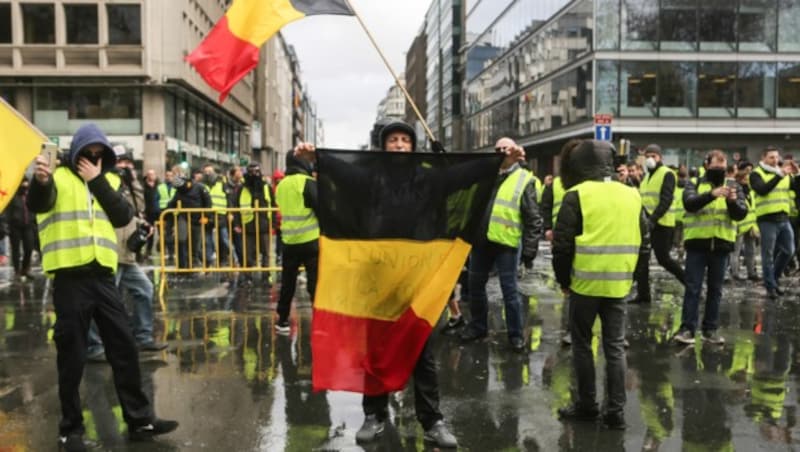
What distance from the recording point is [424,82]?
13588cm

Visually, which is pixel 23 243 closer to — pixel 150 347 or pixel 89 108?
pixel 150 347

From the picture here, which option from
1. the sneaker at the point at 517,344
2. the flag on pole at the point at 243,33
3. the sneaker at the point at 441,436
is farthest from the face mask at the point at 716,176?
the sneaker at the point at 441,436

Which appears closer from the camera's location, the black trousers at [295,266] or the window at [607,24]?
the black trousers at [295,266]

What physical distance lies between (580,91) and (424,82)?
330ft

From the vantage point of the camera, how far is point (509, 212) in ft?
24.6

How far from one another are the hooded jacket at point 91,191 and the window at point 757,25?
36.5m

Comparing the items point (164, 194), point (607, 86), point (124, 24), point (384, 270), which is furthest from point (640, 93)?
point (384, 270)

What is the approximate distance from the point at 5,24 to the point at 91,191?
119 ft

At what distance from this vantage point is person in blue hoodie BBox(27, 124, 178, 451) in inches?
191

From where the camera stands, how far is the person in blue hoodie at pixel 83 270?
485 cm

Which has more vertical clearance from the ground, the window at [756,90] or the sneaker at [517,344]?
the window at [756,90]

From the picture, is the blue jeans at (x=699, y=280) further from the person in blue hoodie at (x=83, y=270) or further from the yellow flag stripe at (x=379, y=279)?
the person in blue hoodie at (x=83, y=270)

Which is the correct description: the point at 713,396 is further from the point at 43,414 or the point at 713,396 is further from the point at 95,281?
the point at 43,414

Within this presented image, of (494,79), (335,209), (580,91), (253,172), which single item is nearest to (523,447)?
(335,209)
